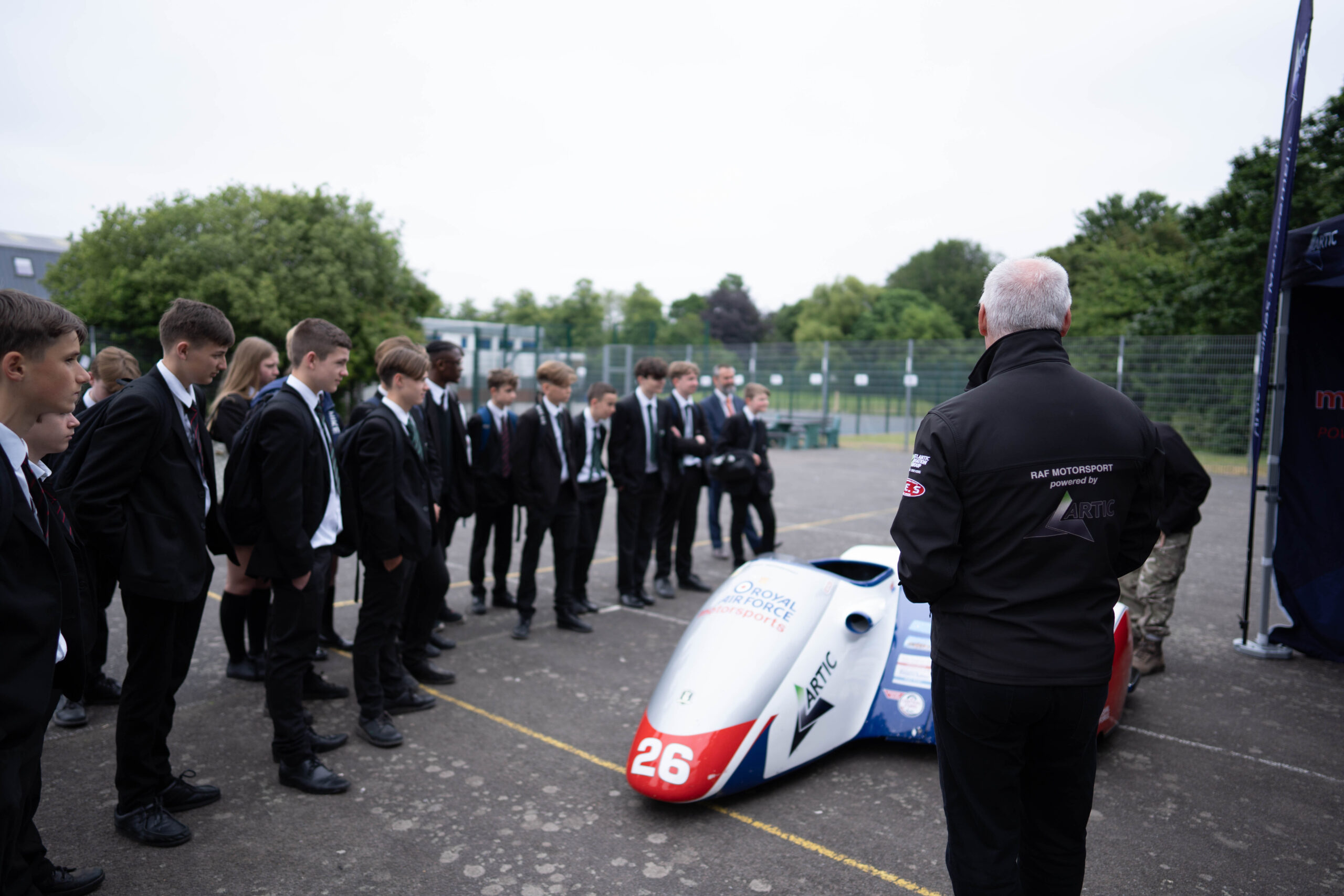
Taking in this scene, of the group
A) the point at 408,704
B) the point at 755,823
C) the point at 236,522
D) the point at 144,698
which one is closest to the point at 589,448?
the point at 408,704

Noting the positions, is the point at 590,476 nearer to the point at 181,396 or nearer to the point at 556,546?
the point at 556,546

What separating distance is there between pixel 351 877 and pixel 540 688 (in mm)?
2002

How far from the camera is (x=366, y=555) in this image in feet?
13.6

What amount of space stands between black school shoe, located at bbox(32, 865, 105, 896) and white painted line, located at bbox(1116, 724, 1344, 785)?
4696 mm

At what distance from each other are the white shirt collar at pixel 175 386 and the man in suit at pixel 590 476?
318cm

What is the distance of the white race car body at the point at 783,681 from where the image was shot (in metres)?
3.48

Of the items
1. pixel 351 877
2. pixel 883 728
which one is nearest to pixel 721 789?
pixel 883 728

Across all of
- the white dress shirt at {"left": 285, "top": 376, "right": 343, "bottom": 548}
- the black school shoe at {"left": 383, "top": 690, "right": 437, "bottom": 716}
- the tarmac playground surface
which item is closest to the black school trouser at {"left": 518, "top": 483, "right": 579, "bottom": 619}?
the tarmac playground surface

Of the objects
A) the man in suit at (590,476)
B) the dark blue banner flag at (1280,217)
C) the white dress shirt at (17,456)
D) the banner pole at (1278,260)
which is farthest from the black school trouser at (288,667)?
the dark blue banner flag at (1280,217)

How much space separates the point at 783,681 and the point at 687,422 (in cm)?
403

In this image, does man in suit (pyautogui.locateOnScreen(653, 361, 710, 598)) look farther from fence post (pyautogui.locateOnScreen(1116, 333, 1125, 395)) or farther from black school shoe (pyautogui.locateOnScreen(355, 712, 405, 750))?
fence post (pyautogui.locateOnScreen(1116, 333, 1125, 395))

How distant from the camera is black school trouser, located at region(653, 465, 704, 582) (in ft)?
24.2

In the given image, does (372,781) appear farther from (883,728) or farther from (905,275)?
(905,275)

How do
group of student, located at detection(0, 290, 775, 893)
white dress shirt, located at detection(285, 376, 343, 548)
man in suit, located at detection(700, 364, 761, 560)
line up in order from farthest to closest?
man in suit, located at detection(700, 364, 761, 560), white dress shirt, located at detection(285, 376, 343, 548), group of student, located at detection(0, 290, 775, 893)
